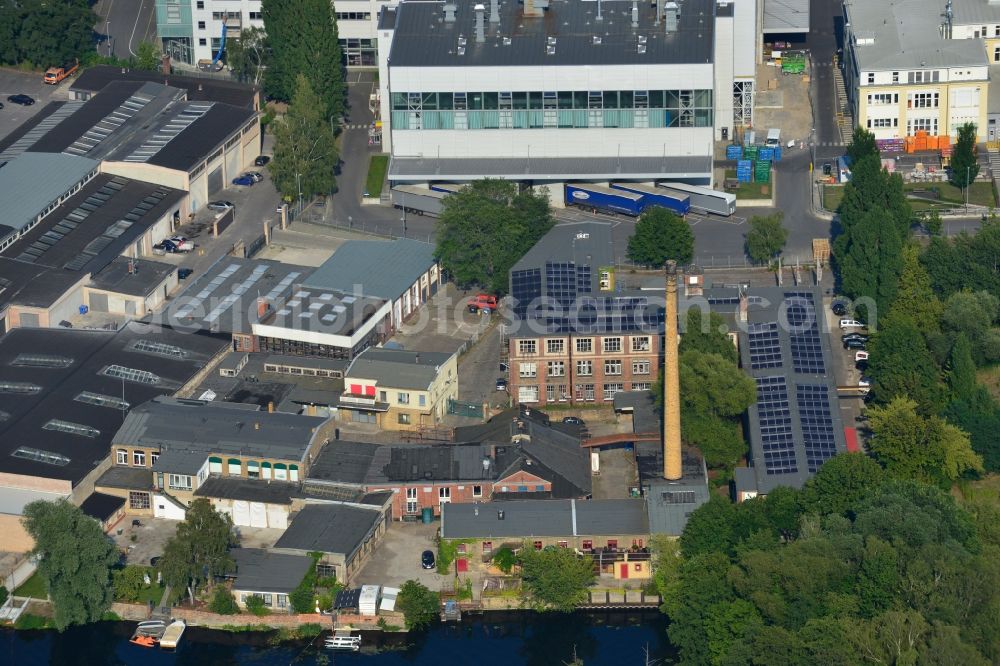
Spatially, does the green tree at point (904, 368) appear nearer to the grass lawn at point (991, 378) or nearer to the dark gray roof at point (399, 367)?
the grass lawn at point (991, 378)

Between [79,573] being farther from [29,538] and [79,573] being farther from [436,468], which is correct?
[436,468]

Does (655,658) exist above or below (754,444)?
below

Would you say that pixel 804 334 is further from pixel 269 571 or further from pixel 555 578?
pixel 269 571

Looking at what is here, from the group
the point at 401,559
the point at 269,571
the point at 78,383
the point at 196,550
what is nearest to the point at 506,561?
the point at 401,559

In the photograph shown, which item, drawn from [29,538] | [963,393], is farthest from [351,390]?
[963,393]

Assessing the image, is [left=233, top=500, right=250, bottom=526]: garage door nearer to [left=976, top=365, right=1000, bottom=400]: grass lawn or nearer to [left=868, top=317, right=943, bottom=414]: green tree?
[left=868, top=317, right=943, bottom=414]: green tree
